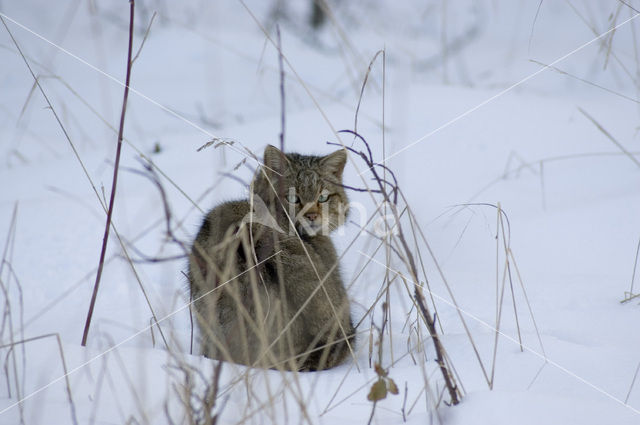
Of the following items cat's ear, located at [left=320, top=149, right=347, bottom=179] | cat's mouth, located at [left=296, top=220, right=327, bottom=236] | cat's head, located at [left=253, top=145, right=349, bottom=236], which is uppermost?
cat's ear, located at [left=320, top=149, right=347, bottom=179]

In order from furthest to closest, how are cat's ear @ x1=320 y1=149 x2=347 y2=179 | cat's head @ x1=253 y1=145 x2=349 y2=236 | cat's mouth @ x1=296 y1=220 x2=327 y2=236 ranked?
cat's ear @ x1=320 y1=149 x2=347 y2=179 < cat's head @ x1=253 y1=145 x2=349 y2=236 < cat's mouth @ x1=296 y1=220 x2=327 y2=236

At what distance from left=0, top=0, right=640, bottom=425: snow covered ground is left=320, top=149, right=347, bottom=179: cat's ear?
0.26m

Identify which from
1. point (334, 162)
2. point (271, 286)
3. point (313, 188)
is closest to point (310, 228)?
point (313, 188)

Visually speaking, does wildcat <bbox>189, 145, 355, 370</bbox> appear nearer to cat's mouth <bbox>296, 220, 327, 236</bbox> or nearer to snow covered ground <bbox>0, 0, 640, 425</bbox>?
cat's mouth <bbox>296, 220, 327, 236</bbox>

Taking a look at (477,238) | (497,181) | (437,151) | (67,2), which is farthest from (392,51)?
(67,2)

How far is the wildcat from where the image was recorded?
1735 mm

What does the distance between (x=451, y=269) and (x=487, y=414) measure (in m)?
1.48

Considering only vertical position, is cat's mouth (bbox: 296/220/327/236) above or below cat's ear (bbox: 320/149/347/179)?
below

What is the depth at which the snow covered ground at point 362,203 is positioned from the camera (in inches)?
63.8

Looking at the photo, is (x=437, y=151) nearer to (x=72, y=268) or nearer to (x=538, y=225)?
(x=538, y=225)

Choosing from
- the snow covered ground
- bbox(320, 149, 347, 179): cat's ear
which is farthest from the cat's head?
the snow covered ground

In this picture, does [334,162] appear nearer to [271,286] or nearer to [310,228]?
[310,228]

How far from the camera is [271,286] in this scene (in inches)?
75.9

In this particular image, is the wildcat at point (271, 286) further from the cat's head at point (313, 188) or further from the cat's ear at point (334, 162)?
the cat's ear at point (334, 162)
